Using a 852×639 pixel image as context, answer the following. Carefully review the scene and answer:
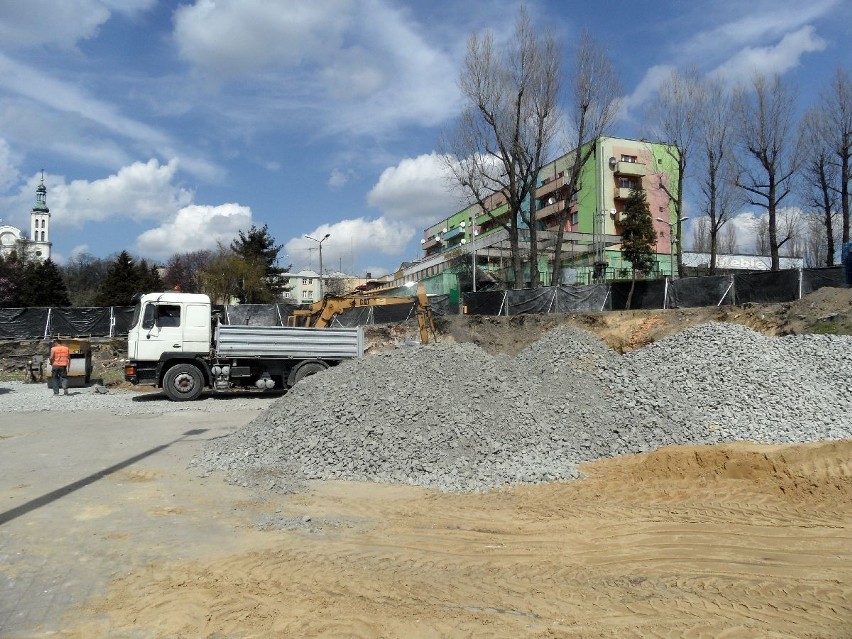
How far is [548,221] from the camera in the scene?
183ft

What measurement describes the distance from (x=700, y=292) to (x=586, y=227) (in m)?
32.2

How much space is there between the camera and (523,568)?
18.5 feet

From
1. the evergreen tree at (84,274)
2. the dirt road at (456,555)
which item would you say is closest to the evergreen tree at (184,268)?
the evergreen tree at (84,274)

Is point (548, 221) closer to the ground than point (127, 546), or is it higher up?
higher up

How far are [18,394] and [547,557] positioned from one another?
19519mm

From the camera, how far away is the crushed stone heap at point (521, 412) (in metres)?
9.07

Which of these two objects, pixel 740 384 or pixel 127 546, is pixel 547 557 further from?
pixel 740 384

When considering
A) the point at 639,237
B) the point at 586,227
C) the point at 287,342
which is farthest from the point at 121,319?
the point at 586,227

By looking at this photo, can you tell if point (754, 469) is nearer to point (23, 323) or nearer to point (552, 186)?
point (23, 323)

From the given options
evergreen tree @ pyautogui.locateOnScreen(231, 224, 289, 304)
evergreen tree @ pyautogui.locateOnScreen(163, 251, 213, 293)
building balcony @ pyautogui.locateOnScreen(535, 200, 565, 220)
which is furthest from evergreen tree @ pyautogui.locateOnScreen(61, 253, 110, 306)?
building balcony @ pyautogui.locateOnScreen(535, 200, 565, 220)

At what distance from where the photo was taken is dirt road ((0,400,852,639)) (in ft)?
15.1

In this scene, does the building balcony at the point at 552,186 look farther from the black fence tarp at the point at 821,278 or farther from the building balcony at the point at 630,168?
the black fence tarp at the point at 821,278

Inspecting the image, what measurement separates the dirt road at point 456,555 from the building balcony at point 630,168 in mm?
46816

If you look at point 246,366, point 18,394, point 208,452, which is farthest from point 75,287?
point 208,452
